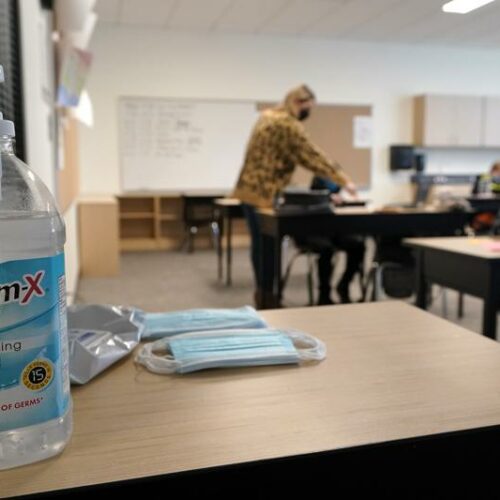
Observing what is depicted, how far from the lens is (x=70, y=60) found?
7.93ft

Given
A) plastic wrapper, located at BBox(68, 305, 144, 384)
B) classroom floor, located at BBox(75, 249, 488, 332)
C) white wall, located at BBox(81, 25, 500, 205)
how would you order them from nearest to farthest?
plastic wrapper, located at BBox(68, 305, 144, 384) → classroom floor, located at BBox(75, 249, 488, 332) → white wall, located at BBox(81, 25, 500, 205)

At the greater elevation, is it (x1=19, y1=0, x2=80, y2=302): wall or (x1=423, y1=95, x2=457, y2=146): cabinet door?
(x1=423, y1=95, x2=457, y2=146): cabinet door

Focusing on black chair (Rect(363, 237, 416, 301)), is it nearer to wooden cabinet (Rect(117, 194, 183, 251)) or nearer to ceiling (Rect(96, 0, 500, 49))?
ceiling (Rect(96, 0, 500, 49))

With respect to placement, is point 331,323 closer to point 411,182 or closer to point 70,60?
point 70,60

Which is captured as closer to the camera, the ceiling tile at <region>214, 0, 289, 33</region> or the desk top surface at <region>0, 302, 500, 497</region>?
the desk top surface at <region>0, 302, 500, 497</region>

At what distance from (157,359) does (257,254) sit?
9.79 feet

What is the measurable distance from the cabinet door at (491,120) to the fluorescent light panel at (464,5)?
708cm

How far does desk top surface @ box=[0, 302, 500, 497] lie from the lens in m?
0.51

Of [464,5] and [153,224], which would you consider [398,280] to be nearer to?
[464,5]

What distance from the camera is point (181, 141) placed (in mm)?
6746

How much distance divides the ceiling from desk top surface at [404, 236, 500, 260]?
794 mm

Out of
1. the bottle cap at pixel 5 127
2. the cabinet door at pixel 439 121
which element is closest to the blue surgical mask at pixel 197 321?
the bottle cap at pixel 5 127

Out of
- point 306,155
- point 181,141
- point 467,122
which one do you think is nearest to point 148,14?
point 181,141

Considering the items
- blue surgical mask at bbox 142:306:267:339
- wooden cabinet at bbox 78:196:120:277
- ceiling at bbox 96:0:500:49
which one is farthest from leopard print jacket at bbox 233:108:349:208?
blue surgical mask at bbox 142:306:267:339
